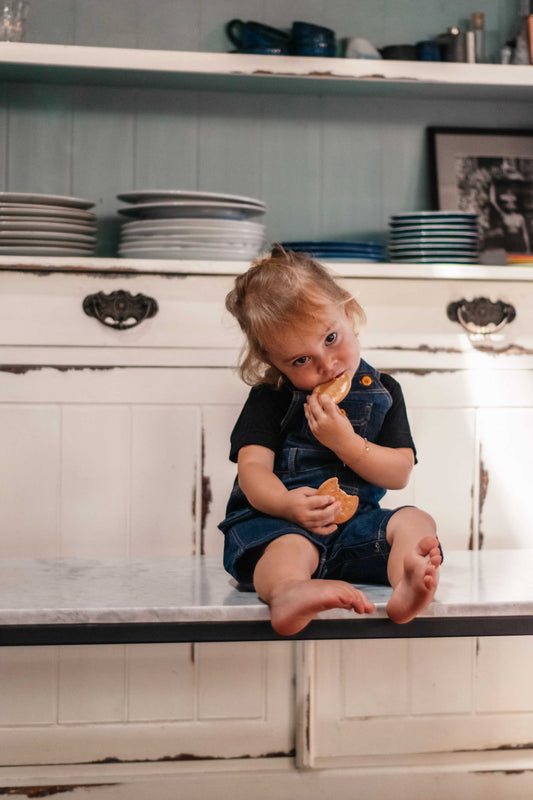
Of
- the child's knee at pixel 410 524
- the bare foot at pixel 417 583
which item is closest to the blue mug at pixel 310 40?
the child's knee at pixel 410 524

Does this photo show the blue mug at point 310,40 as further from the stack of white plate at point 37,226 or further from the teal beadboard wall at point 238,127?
the stack of white plate at point 37,226

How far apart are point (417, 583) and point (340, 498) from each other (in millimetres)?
236

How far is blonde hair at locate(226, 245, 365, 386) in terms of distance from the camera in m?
1.38

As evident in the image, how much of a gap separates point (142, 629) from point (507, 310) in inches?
40.2

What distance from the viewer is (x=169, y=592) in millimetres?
1390

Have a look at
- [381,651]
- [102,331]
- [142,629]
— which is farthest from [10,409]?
[381,651]

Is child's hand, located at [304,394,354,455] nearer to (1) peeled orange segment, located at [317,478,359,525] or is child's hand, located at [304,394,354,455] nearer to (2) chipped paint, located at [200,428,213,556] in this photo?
(1) peeled orange segment, located at [317,478,359,525]

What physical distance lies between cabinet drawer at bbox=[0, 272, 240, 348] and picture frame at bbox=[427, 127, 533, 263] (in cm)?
72

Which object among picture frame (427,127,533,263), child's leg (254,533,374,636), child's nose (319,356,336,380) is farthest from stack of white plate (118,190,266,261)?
child's leg (254,533,374,636)

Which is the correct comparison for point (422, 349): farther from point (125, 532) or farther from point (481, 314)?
point (125, 532)

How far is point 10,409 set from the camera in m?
1.75

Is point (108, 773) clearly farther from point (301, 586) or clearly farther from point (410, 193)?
point (410, 193)

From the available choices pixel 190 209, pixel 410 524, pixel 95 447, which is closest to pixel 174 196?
pixel 190 209

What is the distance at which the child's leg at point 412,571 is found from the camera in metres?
1.20
